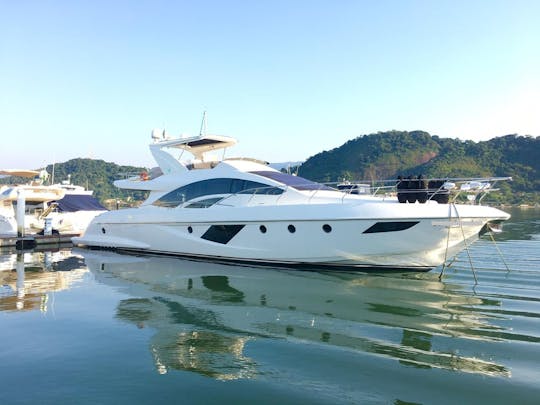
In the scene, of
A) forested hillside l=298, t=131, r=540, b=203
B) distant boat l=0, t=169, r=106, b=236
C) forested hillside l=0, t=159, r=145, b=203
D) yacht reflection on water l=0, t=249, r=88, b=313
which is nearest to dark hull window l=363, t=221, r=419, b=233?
yacht reflection on water l=0, t=249, r=88, b=313

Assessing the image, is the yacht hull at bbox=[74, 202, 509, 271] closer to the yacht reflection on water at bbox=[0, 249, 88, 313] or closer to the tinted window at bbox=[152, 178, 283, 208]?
the tinted window at bbox=[152, 178, 283, 208]

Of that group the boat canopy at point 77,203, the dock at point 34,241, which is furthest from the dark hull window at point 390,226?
the boat canopy at point 77,203

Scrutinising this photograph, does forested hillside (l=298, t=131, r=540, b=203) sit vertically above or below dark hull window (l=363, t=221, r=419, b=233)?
above

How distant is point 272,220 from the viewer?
9.15m

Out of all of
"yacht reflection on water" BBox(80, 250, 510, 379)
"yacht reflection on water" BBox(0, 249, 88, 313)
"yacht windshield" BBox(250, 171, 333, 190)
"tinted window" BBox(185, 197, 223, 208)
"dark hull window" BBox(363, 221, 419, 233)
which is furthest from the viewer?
"tinted window" BBox(185, 197, 223, 208)

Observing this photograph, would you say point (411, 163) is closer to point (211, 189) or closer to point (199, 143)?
point (199, 143)

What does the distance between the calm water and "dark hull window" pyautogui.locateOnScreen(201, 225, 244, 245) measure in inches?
52.0

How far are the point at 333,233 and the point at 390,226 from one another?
121 centimetres

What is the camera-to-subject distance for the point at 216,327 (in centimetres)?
552

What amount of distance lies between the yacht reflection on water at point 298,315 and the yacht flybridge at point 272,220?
596mm

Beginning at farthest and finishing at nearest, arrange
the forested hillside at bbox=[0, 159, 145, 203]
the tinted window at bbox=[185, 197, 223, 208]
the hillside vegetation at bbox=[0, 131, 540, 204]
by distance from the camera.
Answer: the hillside vegetation at bbox=[0, 131, 540, 204] → the forested hillside at bbox=[0, 159, 145, 203] → the tinted window at bbox=[185, 197, 223, 208]

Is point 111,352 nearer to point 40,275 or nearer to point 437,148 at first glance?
point 40,275

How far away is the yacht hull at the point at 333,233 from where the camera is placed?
311 inches

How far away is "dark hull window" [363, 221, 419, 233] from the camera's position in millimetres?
7898
